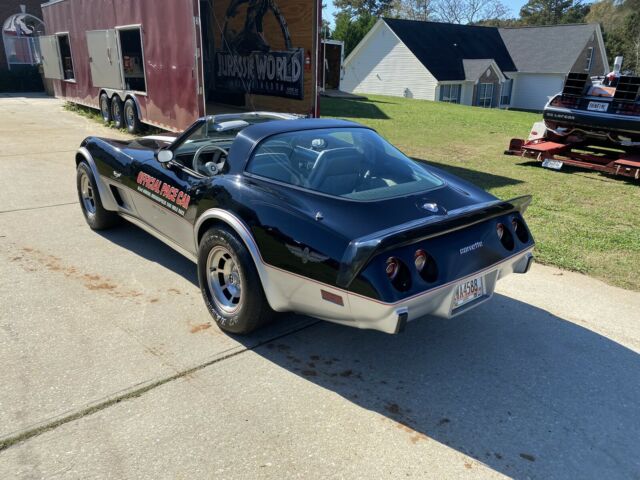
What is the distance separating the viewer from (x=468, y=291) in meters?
3.04

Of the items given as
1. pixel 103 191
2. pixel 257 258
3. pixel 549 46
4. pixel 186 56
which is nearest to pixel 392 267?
pixel 257 258

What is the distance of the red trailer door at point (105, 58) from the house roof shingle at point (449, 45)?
27119 millimetres

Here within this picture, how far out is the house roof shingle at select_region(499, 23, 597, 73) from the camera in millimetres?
40031

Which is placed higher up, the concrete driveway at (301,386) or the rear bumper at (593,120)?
the rear bumper at (593,120)

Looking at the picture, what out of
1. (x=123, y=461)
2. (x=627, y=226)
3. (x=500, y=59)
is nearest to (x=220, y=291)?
(x=123, y=461)

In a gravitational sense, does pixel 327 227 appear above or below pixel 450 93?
above

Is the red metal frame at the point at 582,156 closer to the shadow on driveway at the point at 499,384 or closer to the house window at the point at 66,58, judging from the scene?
the shadow on driveway at the point at 499,384

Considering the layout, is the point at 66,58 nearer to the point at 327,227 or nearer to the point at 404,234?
the point at 327,227

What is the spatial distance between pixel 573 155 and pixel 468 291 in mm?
8206

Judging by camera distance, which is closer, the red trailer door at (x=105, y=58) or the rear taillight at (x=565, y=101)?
the rear taillight at (x=565, y=101)

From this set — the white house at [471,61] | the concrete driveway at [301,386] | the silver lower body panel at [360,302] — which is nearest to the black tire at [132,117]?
the concrete driveway at [301,386]

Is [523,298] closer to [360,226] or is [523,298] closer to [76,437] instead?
[360,226]

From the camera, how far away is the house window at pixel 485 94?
38.0m

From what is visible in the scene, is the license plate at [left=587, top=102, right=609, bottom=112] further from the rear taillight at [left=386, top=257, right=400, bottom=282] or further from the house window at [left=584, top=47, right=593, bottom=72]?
the house window at [left=584, top=47, right=593, bottom=72]
